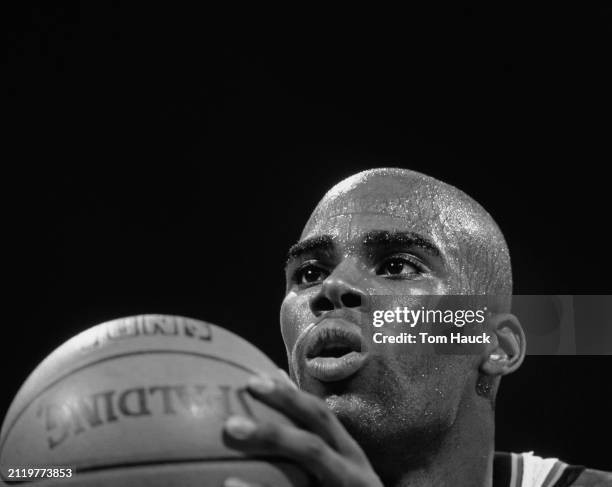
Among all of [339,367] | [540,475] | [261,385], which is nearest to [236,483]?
[261,385]

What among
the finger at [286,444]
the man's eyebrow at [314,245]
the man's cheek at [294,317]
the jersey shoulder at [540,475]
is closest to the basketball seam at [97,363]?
the finger at [286,444]

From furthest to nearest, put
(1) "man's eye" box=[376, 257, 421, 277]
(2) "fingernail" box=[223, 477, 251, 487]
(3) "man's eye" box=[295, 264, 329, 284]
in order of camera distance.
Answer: (3) "man's eye" box=[295, 264, 329, 284]
(1) "man's eye" box=[376, 257, 421, 277]
(2) "fingernail" box=[223, 477, 251, 487]

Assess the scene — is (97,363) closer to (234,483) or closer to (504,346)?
(234,483)

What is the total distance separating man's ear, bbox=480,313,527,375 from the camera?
6.46 ft

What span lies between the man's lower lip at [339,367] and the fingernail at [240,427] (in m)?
0.73

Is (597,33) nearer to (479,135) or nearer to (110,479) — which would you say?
(479,135)

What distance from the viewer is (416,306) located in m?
1.85

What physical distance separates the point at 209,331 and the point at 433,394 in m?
0.77

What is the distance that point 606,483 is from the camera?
2.23 metres

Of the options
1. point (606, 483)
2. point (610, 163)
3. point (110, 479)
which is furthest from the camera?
point (610, 163)

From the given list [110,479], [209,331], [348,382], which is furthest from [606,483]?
[110,479]

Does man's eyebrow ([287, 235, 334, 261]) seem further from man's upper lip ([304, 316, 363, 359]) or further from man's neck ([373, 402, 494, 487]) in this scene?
man's neck ([373, 402, 494, 487])

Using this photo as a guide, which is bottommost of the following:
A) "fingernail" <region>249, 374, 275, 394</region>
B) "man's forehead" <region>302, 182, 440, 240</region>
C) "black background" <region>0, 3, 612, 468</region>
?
"fingernail" <region>249, 374, 275, 394</region>

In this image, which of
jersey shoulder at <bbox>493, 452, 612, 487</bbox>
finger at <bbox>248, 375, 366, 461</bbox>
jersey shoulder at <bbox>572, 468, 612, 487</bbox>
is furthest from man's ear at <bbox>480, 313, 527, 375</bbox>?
finger at <bbox>248, 375, 366, 461</bbox>
